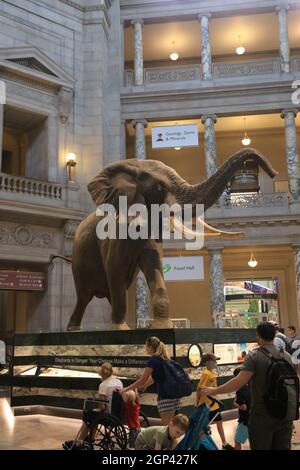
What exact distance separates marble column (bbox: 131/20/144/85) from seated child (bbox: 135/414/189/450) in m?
16.7

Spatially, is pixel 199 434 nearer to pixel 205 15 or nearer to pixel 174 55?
pixel 205 15

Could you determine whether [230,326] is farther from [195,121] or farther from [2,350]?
[195,121]

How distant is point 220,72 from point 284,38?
102 inches

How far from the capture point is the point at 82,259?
7.98m

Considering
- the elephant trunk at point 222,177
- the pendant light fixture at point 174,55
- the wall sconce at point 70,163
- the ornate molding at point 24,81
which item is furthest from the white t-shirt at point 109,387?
the pendant light fixture at point 174,55

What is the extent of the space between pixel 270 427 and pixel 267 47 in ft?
69.5

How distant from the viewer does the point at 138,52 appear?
63.8 ft

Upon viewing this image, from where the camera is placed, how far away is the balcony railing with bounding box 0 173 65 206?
14.1 metres

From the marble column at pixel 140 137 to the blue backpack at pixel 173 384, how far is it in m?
14.4

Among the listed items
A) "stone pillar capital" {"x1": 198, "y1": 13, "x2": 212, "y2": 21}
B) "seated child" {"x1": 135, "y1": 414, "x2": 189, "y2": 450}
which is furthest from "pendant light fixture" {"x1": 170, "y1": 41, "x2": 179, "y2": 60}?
"seated child" {"x1": 135, "y1": 414, "x2": 189, "y2": 450}

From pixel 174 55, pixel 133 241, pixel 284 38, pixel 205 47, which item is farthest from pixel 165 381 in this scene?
pixel 174 55

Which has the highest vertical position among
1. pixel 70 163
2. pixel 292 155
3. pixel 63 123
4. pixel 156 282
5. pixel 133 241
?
pixel 63 123

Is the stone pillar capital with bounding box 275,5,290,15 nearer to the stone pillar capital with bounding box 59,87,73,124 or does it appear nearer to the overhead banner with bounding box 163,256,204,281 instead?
the stone pillar capital with bounding box 59,87,73,124

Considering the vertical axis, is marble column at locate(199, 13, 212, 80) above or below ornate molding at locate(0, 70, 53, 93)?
above
